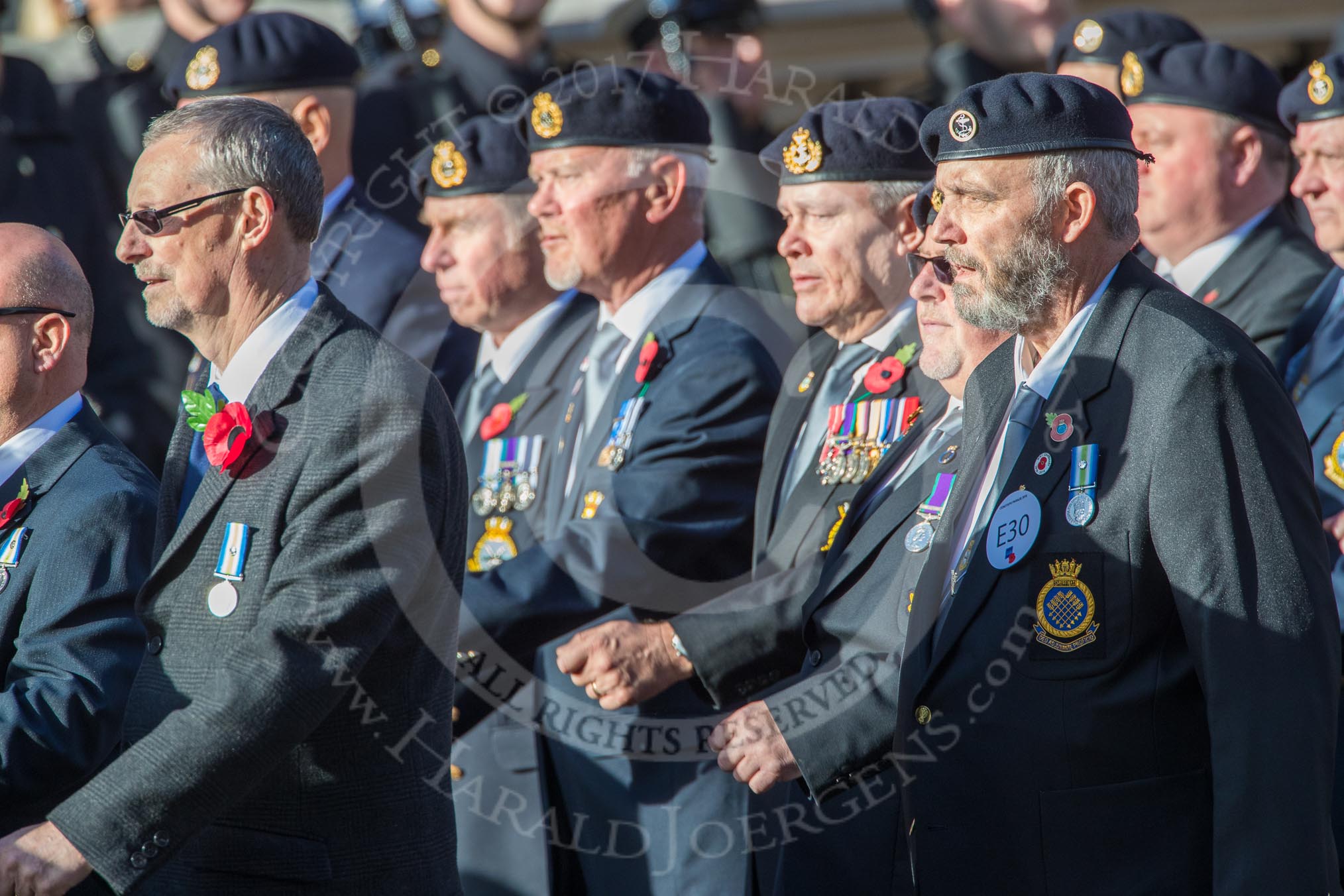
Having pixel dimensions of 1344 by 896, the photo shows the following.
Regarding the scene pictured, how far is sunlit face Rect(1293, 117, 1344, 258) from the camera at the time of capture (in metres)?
4.26

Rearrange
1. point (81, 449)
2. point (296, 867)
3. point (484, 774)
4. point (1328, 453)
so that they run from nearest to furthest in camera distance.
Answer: point (296, 867), point (81, 449), point (1328, 453), point (484, 774)

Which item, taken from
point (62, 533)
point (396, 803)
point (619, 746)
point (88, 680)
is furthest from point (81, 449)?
point (619, 746)

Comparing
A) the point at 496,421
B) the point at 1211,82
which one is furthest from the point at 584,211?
the point at 1211,82

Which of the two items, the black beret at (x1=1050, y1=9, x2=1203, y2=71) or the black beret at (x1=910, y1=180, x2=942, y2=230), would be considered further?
the black beret at (x1=1050, y1=9, x2=1203, y2=71)

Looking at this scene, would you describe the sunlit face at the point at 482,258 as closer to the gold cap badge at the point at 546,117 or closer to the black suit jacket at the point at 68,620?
the gold cap badge at the point at 546,117

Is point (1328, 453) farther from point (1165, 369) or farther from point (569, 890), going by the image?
point (569, 890)

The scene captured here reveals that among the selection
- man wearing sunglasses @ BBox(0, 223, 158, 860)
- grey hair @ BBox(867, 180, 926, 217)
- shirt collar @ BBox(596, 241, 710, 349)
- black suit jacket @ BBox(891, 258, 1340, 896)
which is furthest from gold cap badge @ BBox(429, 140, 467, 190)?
black suit jacket @ BBox(891, 258, 1340, 896)

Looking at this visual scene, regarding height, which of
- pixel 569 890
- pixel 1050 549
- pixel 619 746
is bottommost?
pixel 569 890

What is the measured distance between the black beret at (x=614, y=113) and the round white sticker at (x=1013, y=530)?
7.12ft

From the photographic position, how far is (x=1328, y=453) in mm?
3945

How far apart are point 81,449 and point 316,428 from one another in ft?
2.57

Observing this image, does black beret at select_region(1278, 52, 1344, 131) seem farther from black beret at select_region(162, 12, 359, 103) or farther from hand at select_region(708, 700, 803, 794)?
black beret at select_region(162, 12, 359, 103)

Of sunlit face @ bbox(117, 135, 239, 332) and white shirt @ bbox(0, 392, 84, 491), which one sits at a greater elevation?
sunlit face @ bbox(117, 135, 239, 332)

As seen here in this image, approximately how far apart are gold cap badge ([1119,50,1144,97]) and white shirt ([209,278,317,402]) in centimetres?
287
